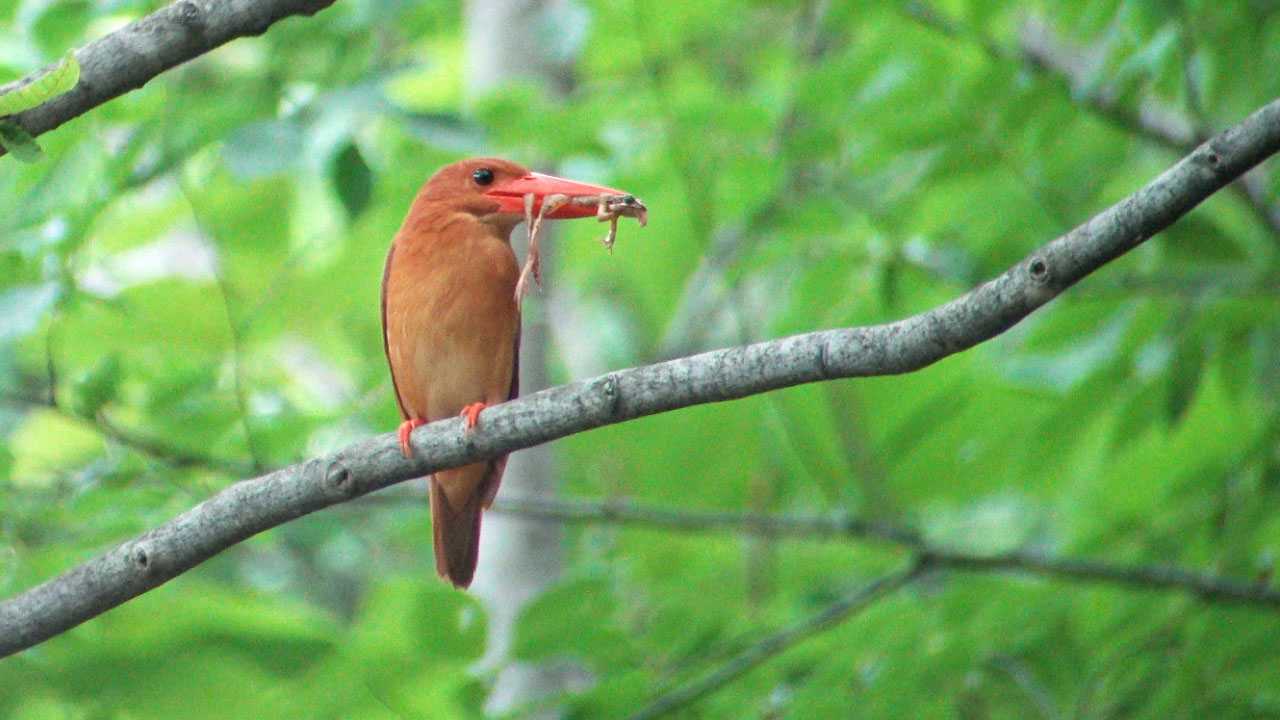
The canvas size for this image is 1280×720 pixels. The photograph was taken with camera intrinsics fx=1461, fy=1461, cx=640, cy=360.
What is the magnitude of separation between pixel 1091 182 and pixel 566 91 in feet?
6.58

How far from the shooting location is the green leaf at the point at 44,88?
7.32 ft

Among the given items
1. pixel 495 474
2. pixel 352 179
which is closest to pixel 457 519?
pixel 495 474

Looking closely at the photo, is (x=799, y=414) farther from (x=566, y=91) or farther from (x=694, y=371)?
(x=694, y=371)

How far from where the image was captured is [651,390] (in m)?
2.48

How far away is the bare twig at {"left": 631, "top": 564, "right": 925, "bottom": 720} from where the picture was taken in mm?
3732

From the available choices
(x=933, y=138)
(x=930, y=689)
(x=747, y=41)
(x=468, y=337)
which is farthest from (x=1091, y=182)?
(x=747, y=41)

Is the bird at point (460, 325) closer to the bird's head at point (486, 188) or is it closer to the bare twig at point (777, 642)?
the bird's head at point (486, 188)

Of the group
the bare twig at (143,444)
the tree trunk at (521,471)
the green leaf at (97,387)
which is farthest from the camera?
the tree trunk at (521,471)

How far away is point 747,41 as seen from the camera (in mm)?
7801

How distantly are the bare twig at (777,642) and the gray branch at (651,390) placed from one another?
1.24m

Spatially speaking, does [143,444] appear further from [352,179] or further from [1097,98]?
[1097,98]

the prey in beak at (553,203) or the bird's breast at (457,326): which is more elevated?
the prey in beak at (553,203)

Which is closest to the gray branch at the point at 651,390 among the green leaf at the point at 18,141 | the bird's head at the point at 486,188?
the green leaf at the point at 18,141

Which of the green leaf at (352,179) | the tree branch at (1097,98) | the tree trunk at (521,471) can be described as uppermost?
the tree branch at (1097,98)
